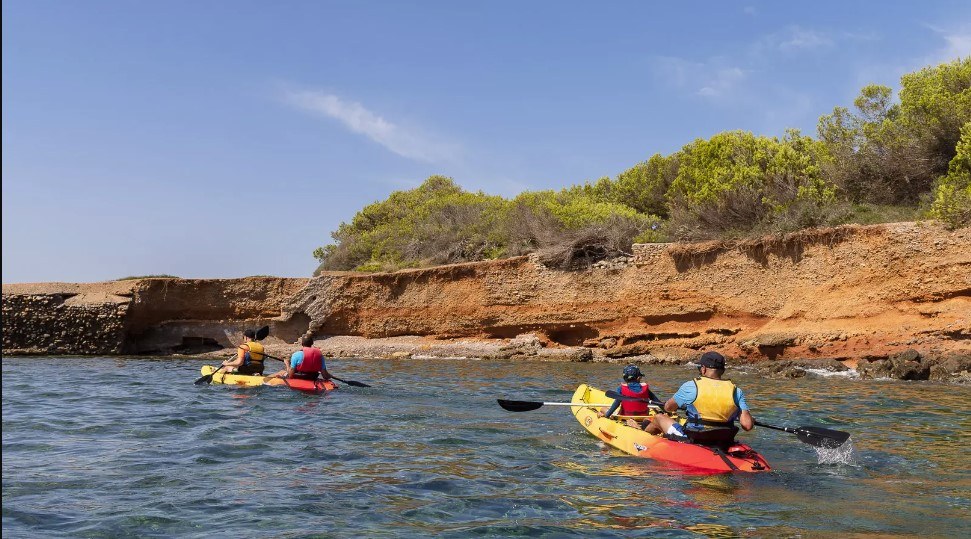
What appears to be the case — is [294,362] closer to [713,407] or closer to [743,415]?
[713,407]

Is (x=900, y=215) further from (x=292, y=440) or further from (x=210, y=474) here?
(x=210, y=474)

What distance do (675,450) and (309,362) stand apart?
913 cm

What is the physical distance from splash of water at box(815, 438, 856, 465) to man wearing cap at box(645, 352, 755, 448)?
3.83 ft

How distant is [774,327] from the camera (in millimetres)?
22453

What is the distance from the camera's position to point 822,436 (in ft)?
30.1

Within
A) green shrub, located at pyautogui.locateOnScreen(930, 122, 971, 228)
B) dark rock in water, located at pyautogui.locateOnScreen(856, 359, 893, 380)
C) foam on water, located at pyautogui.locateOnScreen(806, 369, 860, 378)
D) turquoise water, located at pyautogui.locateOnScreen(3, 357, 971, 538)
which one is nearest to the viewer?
turquoise water, located at pyautogui.locateOnScreen(3, 357, 971, 538)

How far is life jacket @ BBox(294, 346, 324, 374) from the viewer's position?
51.6ft

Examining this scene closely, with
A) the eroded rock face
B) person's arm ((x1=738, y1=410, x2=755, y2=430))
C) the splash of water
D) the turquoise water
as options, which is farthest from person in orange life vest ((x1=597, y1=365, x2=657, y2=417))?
the eroded rock face

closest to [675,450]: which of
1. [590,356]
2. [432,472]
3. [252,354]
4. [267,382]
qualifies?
[432,472]

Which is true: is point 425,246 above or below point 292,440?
above

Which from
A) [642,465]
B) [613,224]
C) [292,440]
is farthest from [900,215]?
[292,440]

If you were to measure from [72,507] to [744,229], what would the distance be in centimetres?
2280

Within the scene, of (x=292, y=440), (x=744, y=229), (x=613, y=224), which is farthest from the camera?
(x=613, y=224)

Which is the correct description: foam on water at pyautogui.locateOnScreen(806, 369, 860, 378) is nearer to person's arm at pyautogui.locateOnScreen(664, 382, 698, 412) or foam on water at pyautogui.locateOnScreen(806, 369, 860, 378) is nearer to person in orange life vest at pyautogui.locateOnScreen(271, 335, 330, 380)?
person's arm at pyautogui.locateOnScreen(664, 382, 698, 412)
